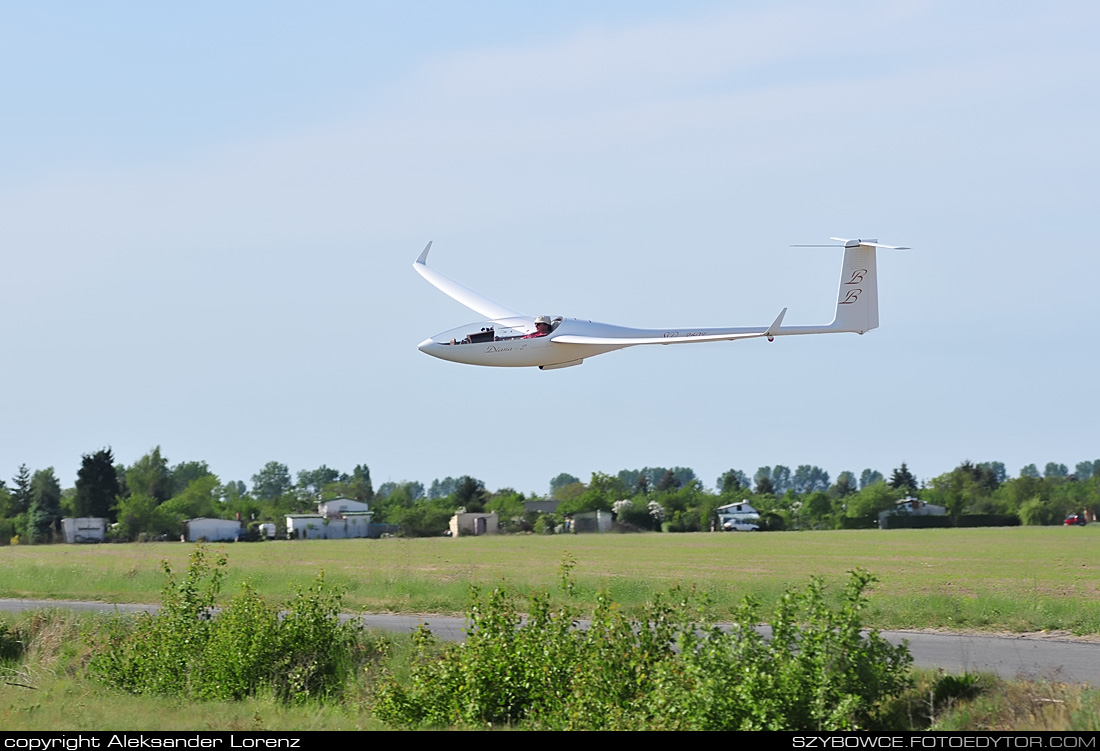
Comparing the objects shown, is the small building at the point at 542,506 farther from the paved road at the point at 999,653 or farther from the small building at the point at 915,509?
the paved road at the point at 999,653

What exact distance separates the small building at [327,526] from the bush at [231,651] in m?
91.7

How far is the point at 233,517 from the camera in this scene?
124 m

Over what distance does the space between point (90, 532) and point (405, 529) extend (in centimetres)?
3031

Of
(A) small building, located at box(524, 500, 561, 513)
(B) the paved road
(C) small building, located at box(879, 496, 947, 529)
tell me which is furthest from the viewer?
(C) small building, located at box(879, 496, 947, 529)

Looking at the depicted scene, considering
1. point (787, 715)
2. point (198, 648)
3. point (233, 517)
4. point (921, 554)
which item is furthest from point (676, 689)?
point (233, 517)

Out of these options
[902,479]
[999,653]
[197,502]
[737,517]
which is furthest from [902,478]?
[999,653]

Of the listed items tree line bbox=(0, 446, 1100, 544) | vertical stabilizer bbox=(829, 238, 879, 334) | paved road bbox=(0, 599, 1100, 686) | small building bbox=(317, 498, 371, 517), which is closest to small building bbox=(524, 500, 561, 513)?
tree line bbox=(0, 446, 1100, 544)

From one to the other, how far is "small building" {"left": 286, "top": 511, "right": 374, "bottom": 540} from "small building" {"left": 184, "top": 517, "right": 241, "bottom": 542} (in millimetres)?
5645

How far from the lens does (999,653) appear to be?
23594 millimetres

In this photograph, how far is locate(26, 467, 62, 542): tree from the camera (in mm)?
109188

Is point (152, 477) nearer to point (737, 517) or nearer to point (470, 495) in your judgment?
point (470, 495)

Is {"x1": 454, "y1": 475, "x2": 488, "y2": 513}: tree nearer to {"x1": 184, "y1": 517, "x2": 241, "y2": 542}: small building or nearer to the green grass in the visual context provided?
{"x1": 184, "y1": 517, "x2": 241, "y2": 542}: small building

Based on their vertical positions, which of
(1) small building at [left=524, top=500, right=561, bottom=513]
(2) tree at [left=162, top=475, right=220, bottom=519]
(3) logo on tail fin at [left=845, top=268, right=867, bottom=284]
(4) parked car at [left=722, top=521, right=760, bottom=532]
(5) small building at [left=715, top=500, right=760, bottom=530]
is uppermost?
(3) logo on tail fin at [left=845, top=268, right=867, bottom=284]

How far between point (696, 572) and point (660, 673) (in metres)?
34.6
